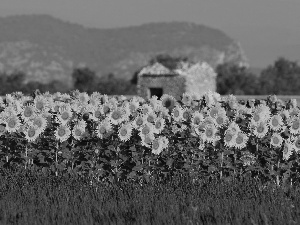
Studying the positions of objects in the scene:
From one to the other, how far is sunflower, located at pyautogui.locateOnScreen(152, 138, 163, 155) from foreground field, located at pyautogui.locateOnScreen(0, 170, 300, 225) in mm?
953

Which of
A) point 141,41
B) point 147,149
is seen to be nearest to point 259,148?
point 147,149

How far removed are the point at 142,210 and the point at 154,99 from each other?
4072 millimetres

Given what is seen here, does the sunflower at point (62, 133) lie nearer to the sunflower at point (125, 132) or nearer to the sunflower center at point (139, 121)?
the sunflower at point (125, 132)

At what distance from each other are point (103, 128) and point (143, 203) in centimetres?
312

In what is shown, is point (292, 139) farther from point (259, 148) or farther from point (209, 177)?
point (209, 177)

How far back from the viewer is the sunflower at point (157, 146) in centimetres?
884

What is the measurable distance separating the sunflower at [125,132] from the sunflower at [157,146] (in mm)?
361

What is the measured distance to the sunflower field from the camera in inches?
354

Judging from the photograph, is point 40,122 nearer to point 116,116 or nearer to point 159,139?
point 116,116

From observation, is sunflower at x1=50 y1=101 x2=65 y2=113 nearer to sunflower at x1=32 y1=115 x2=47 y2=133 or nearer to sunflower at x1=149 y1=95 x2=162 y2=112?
sunflower at x1=32 y1=115 x2=47 y2=133

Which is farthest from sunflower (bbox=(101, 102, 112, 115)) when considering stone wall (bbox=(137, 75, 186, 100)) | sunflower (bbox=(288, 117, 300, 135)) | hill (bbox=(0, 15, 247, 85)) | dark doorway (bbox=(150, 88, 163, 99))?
hill (bbox=(0, 15, 247, 85))

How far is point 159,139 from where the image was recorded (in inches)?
348

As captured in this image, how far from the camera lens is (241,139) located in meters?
8.98

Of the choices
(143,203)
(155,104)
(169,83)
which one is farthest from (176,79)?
(143,203)
